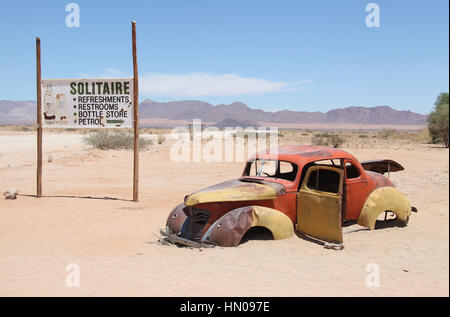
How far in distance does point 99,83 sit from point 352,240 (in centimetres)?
819

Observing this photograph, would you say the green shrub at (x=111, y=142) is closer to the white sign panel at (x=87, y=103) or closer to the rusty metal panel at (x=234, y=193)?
the white sign panel at (x=87, y=103)

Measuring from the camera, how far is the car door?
21.1 ft

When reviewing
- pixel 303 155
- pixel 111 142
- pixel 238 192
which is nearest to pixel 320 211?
pixel 303 155

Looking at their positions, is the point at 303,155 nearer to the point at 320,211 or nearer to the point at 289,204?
the point at 289,204

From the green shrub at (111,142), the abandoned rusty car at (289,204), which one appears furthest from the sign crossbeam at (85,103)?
the green shrub at (111,142)

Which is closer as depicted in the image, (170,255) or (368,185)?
(170,255)

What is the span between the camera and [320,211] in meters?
6.64

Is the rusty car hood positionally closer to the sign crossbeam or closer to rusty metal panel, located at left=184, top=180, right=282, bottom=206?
rusty metal panel, located at left=184, top=180, right=282, bottom=206

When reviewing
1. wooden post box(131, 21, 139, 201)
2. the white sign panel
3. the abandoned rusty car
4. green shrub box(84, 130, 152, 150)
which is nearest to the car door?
the abandoned rusty car

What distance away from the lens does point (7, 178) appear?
1575 centimetres

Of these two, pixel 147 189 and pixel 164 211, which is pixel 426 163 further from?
pixel 164 211

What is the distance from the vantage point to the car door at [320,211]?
6441 mm

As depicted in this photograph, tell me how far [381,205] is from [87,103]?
831 cm

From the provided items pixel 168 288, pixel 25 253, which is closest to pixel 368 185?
pixel 168 288
